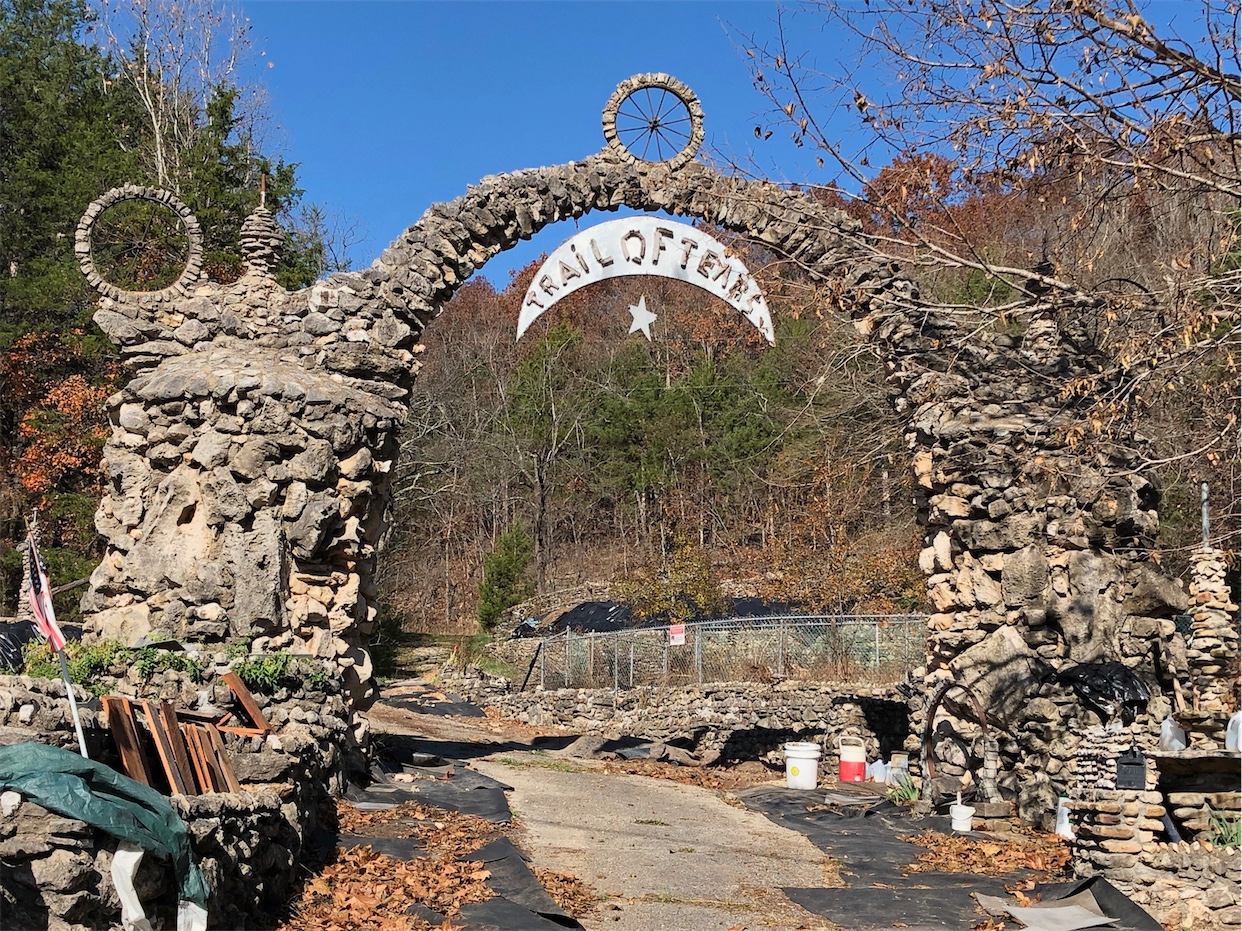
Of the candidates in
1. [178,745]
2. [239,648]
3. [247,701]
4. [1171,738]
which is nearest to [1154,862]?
[1171,738]

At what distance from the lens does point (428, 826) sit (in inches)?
330

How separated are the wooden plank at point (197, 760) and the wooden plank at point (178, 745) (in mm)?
44

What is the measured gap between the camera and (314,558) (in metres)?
10.2

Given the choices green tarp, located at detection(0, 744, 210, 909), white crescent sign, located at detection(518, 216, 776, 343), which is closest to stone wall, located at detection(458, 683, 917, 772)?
white crescent sign, located at detection(518, 216, 776, 343)

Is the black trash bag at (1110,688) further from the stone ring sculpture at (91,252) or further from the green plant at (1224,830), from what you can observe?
the stone ring sculpture at (91,252)

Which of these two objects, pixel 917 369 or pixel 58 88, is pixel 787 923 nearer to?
pixel 917 369

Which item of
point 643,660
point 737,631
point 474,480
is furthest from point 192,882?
point 474,480

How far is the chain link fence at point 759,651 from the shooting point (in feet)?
56.9

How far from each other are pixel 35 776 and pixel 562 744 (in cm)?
1342

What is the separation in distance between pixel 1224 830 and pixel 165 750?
6102 mm

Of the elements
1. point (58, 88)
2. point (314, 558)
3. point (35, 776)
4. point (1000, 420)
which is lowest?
point (35, 776)

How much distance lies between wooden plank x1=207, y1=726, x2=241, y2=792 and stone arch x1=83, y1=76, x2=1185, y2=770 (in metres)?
2.91

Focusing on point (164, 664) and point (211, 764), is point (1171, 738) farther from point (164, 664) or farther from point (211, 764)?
point (164, 664)

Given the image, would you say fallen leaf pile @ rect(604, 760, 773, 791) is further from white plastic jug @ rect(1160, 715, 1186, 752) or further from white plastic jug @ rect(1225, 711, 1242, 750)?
white plastic jug @ rect(1225, 711, 1242, 750)
